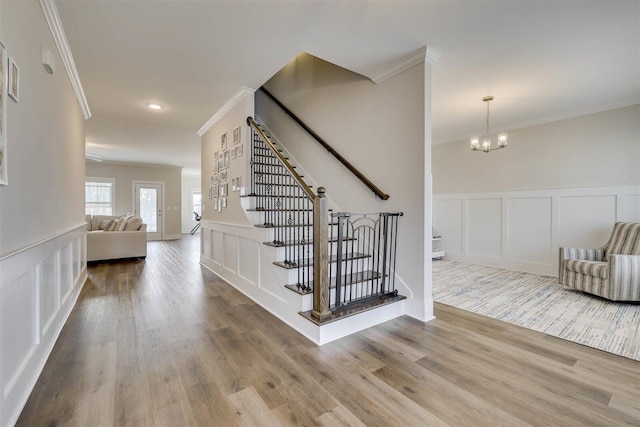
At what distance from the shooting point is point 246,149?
347 centimetres

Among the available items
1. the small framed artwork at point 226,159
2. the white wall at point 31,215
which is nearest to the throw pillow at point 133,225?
the small framed artwork at point 226,159

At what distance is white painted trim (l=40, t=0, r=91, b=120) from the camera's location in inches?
75.9

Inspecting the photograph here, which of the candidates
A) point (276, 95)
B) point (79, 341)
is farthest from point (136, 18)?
point (276, 95)

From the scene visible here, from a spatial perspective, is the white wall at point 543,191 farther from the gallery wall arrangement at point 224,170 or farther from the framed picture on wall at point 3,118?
the framed picture on wall at point 3,118

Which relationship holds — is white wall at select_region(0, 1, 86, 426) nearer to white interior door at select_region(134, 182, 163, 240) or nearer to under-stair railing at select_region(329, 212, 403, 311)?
under-stair railing at select_region(329, 212, 403, 311)

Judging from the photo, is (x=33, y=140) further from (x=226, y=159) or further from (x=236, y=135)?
(x=226, y=159)

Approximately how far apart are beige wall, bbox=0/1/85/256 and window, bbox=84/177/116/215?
7.07 metres

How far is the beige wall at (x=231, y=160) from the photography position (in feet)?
11.4

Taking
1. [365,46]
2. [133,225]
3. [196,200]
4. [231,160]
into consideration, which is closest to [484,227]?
[365,46]

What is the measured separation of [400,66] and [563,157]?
3.37 m

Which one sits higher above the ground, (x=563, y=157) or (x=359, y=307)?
(x=563, y=157)

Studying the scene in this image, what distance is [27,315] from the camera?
62.9 inches

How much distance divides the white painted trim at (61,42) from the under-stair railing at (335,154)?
256cm

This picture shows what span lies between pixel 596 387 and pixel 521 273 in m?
3.31
